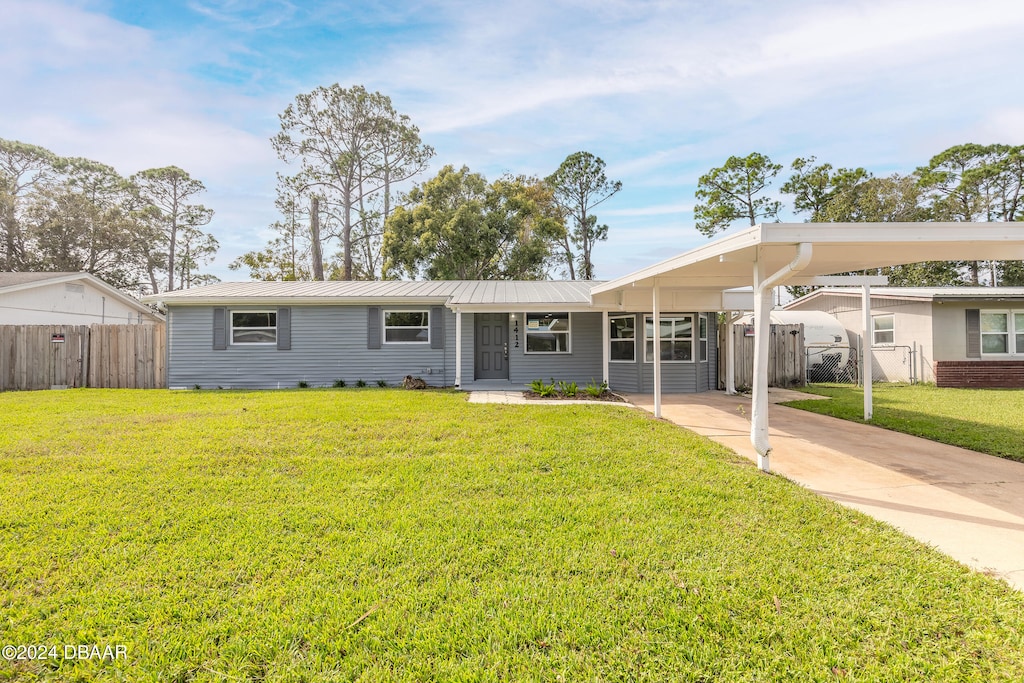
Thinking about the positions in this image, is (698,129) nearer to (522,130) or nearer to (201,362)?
(522,130)

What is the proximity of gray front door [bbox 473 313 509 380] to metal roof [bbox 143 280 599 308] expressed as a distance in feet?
2.56

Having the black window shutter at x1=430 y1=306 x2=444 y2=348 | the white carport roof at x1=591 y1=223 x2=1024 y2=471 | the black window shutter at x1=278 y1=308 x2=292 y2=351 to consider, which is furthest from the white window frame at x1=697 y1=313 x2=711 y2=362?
the black window shutter at x1=278 y1=308 x2=292 y2=351

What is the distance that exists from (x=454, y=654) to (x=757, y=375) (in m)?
4.46

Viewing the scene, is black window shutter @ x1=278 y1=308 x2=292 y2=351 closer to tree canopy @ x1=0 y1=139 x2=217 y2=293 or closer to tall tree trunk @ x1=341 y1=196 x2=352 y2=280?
tall tree trunk @ x1=341 y1=196 x2=352 y2=280

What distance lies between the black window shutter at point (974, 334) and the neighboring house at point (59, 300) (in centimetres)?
3052

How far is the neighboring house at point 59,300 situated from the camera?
1590cm

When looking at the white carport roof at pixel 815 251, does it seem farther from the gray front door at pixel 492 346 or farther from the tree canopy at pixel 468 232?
the tree canopy at pixel 468 232

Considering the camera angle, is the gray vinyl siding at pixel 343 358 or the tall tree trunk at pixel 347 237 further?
the tall tree trunk at pixel 347 237

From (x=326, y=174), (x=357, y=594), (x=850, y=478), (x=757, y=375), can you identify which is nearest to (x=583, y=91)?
(x=757, y=375)

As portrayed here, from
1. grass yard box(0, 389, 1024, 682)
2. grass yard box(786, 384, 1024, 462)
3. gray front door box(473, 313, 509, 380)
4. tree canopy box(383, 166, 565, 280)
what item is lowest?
grass yard box(0, 389, 1024, 682)

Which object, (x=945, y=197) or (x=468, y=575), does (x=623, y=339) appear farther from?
(x=945, y=197)

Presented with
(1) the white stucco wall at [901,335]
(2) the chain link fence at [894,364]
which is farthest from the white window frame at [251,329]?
(2) the chain link fence at [894,364]

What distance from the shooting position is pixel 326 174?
26016 mm

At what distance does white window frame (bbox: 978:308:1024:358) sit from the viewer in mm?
14039
